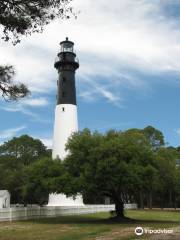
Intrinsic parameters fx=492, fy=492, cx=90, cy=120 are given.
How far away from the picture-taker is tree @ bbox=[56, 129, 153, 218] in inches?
1280

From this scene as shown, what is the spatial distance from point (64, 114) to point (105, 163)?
17.6 m

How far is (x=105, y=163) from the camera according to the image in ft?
106

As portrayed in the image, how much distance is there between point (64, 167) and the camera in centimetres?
3588

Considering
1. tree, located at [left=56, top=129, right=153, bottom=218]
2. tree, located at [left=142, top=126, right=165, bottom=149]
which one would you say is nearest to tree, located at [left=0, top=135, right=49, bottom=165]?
tree, located at [left=142, top=126, right=165, bottom=149]

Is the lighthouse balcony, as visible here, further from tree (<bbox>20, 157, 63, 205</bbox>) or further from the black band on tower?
tree (<bbox>20, 157, 63, 205</bbox>)

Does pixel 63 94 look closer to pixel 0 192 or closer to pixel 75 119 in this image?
pixel 75 119

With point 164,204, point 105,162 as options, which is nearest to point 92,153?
point 105,162

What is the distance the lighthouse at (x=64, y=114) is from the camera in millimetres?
48656

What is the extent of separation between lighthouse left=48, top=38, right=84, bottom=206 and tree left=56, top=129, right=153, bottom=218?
510 inches

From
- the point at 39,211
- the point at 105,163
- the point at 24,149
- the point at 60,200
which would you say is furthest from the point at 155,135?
the point at 105,163

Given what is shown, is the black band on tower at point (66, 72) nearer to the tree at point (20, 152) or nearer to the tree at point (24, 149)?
the tree at point (20, 152)

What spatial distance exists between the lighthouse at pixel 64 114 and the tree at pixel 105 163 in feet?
42.5

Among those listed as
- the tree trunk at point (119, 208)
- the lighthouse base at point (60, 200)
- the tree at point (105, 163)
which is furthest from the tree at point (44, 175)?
the lighthouse base at point (60, 200)

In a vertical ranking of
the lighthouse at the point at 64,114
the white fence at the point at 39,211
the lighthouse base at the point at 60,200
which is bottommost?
the white fence at the point at 39,211
